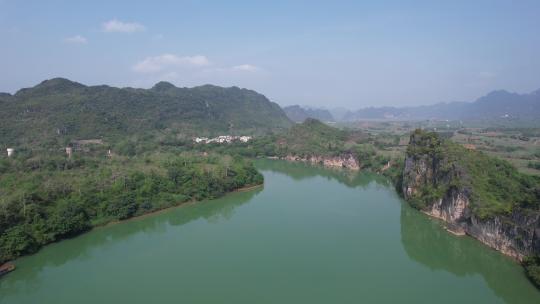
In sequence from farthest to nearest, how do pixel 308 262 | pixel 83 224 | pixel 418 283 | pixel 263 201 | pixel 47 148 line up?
1. pixel 47 148
2. pixel 263 201
3. pixel 83 224
4. pixel 308 262
5. pixel 418 283

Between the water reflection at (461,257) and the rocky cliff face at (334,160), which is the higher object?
the rocky cliff face at (334,160)

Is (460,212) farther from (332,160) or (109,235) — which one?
(332,160)

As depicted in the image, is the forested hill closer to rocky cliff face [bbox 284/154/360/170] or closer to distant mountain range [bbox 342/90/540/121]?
rocky cliff face [bbox 284/154/360/170]

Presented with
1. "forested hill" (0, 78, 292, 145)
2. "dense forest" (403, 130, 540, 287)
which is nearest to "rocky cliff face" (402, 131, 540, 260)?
"dense forest" (403, 130, 540, 287)

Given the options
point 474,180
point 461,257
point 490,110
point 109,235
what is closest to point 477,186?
point 474,180

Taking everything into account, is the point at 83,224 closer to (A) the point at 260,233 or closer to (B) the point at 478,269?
(A) the point at 260,233

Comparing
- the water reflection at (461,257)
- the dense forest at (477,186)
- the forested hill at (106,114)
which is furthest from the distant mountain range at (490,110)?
the water reflection at (461,257)

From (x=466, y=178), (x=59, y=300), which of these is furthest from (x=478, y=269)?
(x=59, y=300)

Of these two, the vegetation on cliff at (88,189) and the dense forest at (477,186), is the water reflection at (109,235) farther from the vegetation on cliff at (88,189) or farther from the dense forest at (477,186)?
the dense forest at (477,186)
